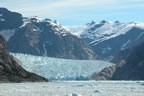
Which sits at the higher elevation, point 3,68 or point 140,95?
point 140,95

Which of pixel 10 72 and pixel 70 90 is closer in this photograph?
pixel 70 90

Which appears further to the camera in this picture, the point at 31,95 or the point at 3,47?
the point at 3,47

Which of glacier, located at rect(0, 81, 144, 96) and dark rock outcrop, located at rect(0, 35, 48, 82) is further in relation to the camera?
dark rock outcrop, located at rect(0, 35, 48, 82)

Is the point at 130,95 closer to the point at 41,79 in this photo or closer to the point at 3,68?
the point at 3,68

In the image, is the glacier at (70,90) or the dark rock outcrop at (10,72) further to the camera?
the dark rock outcrop at (10,72)

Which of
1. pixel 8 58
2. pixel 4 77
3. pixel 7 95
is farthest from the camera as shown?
pixel 8 58

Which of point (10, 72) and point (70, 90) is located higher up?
point (70, 90)

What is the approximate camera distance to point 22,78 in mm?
168125

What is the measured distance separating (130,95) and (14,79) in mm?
93682

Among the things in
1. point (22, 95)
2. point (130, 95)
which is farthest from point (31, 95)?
point (130, 95)

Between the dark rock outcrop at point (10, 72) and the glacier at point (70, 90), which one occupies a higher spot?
the glacier at point (70, 90)

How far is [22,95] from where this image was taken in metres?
72.4

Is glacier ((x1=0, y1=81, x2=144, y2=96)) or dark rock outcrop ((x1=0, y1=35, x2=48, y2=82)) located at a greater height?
glacier ((x1=0, y1=81, x2=144, y2=96))

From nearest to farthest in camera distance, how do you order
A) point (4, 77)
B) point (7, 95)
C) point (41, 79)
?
point (7, 95) → point (4, 77) → point (41, 79)
